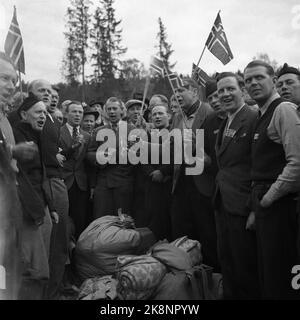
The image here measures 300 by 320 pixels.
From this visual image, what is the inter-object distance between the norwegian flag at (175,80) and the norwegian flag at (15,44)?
4.93ft

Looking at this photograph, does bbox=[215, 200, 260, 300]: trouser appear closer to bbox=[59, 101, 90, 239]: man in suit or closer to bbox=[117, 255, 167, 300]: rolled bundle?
bbox=[117, 255, 167, 300]: rolled bundle

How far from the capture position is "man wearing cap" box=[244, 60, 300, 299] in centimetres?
312

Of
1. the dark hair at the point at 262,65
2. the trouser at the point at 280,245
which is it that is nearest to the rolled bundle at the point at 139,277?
the trouser at the point at 280,245

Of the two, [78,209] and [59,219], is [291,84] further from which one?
[78,209]

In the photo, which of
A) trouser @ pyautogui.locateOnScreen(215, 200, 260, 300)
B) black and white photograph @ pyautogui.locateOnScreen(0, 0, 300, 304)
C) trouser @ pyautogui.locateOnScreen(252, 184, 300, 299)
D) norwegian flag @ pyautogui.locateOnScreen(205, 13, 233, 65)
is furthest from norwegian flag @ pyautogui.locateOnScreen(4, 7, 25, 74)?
trouser @ pyautogui.locateOnScreen(252, 184, 300, 299)

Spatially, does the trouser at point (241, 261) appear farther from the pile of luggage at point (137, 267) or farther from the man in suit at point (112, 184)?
the man in suit at point (112, 184)

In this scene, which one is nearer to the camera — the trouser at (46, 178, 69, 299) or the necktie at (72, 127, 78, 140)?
the trouser at (46, 178, 69, 299)

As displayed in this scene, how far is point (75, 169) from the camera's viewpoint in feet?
16.8

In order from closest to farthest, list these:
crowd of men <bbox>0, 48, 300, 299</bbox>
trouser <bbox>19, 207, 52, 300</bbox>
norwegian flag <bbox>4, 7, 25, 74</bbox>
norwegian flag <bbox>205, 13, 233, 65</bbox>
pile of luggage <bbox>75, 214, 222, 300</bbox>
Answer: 1. crowd of men <bbox>0, 48, 300, 299</bbox>
2. trouser <bbox>19, 207, 52, 300</bbox>
3. pile of luggage <bbox>75, 214, 222, 300</bbox>
4. norwegian flag <bbox>4, 7, 25, 74</bbox>
5. norwegian flag <bbox>205, 13, 233, 65</bbox>

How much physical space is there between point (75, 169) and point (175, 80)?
1.46 meters

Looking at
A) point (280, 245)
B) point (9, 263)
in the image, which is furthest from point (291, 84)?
point (9, 263)

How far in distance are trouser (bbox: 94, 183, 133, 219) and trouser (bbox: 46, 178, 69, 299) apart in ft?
2.03
